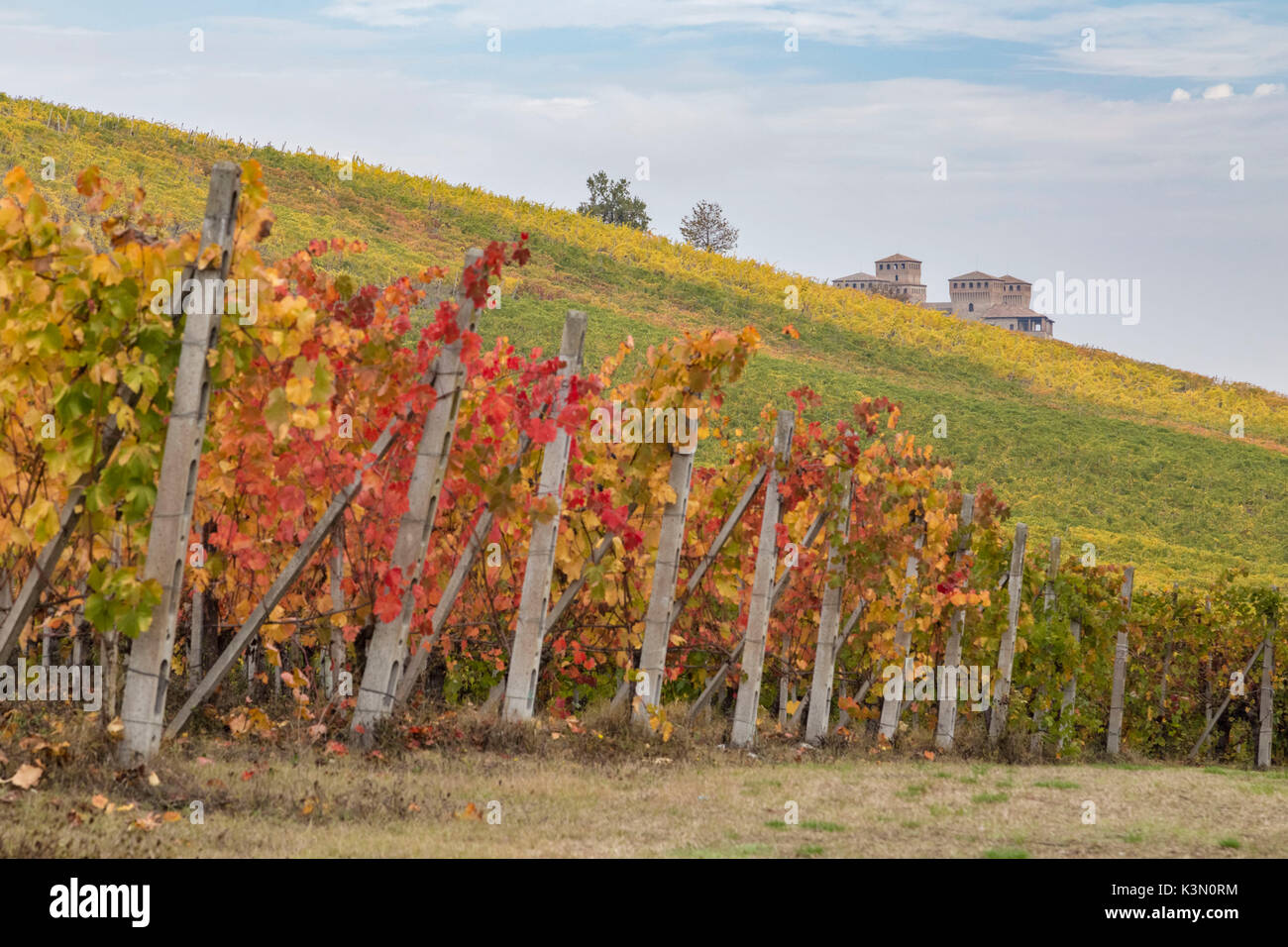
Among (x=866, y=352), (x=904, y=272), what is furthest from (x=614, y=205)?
(x=904, y=272)

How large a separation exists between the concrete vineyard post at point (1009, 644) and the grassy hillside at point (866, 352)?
13.2 m

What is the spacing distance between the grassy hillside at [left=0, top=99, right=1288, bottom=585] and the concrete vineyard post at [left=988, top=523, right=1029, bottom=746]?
43.3 ft

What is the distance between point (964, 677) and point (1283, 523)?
27123 millimetres

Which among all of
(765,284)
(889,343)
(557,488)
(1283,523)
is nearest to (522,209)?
(765,284)

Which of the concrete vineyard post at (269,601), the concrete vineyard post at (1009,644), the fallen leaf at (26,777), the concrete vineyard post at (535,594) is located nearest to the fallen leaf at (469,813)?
the concrete vineyard post at (269,601)

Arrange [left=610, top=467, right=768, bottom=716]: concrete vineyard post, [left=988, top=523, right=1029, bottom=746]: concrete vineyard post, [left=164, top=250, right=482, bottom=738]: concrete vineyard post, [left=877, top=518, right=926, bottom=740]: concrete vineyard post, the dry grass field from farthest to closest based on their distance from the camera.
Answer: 1. [left=988, top=523, right=1029, bottom=746]: concrete vineyard post
2. [left=877, top=518, right=926, bottom=740]: concrete vineyard post
3. [left=610, top=467, right=768, bottom=716]: concrete vineyard post
4. [left=164, top=250, right=482, bottom=738]: concrete vineyard post
5. the dry grass field

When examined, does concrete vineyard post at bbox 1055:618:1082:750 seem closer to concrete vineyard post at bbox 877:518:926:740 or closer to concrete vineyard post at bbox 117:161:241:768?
concrete vineyard post at bbox 877:518:926:740

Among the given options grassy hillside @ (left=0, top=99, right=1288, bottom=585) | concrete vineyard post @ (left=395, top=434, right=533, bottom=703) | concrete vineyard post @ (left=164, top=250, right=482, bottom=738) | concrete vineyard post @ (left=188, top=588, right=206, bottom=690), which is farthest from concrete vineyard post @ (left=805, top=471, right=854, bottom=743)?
grassy hillside @ (left=0, top=99, right=1288, bottom=585)

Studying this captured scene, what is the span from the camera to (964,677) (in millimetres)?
13180

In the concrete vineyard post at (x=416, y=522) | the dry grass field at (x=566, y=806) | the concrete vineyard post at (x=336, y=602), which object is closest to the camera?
the dry grass field at (x=566, y=806)

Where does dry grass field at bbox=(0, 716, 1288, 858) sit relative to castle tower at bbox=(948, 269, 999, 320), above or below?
below

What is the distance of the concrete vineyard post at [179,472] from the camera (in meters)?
5.94

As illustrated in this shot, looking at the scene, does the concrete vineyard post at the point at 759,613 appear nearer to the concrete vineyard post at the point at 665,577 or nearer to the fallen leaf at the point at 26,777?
the concrete vineyard post at the point at 665,577

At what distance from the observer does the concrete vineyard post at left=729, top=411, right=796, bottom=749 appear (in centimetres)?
989
